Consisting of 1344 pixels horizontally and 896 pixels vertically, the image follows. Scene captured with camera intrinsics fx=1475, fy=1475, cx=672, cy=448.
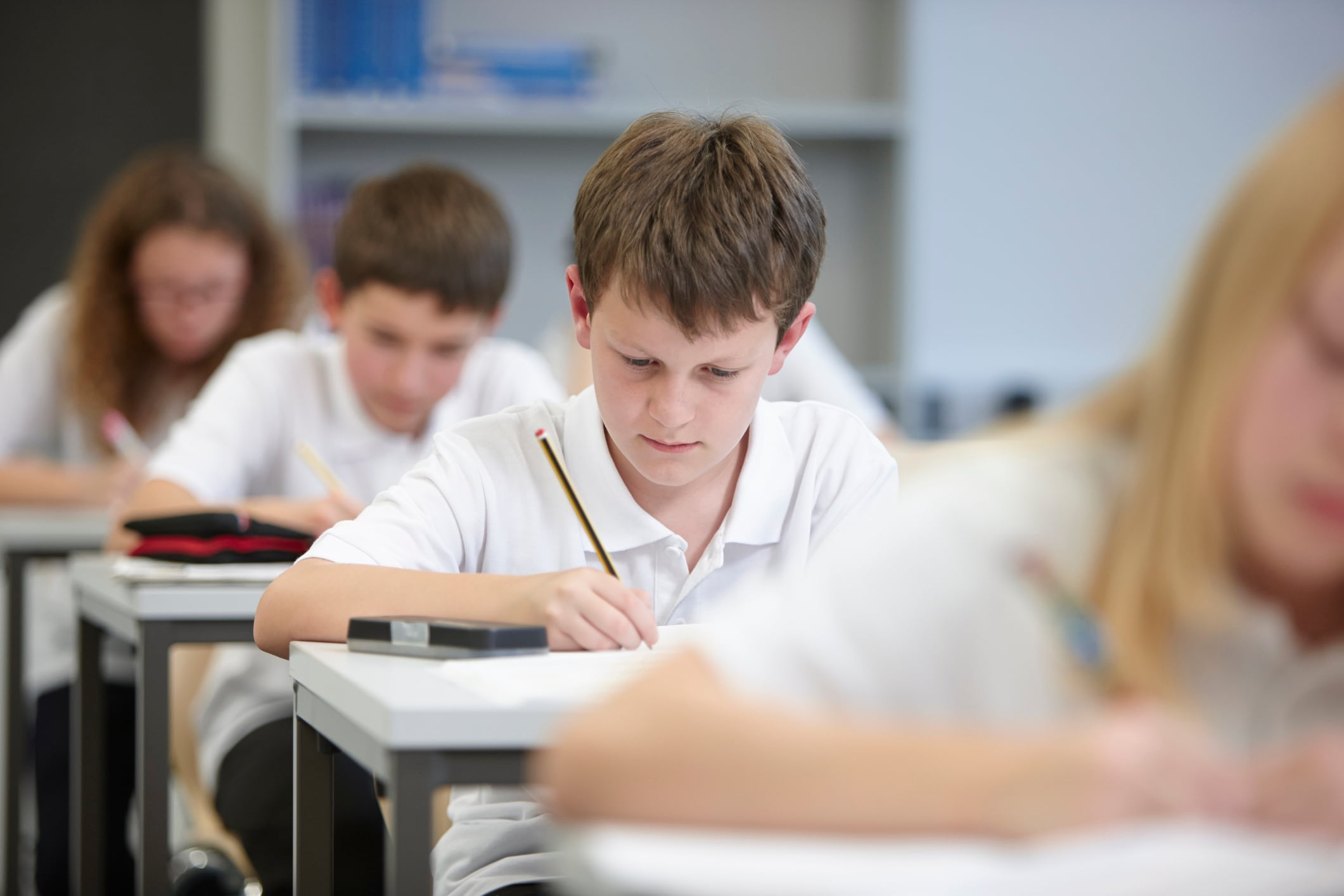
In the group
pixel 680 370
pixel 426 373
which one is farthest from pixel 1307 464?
pixel 426 373

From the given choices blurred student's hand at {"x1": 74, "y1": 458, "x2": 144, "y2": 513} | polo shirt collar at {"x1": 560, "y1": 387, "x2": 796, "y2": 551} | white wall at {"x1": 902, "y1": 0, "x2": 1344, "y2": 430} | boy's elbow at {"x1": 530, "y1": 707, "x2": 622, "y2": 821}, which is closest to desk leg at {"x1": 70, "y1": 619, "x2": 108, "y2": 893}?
blurred student's hand at {"x1": 74, "y1": 458, "x2": 144, "y2": 513}

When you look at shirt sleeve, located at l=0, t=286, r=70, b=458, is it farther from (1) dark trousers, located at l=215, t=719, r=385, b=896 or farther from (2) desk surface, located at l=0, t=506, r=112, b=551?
(1) dark trousers, located at l=215, t=719, r=385, b=896

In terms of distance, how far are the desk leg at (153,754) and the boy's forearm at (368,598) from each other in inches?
14.6

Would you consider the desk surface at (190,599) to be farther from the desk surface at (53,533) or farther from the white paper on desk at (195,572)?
the desk surface at (53,533)

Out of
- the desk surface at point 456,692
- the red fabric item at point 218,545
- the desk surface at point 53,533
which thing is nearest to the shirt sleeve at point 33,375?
the desk surface at point 53,533

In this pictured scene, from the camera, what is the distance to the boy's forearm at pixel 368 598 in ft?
3.84

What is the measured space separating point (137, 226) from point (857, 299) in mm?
2103

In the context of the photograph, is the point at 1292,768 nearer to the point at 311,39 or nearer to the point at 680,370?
the point at 680,370

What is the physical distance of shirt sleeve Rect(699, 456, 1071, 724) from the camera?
0.66 meters

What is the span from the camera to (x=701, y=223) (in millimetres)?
1302

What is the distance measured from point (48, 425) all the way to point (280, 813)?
1595 millimetres

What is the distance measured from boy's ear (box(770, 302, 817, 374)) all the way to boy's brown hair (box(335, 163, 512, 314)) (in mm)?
711

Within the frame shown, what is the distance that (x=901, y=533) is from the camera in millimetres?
688

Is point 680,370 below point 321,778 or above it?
above
